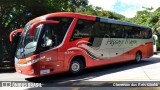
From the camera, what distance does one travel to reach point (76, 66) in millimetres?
13617

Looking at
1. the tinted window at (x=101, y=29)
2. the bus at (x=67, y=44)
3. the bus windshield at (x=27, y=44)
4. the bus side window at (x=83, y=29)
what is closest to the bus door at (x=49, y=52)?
the bus at (x=67, y=44)

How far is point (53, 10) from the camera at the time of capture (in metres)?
22.3

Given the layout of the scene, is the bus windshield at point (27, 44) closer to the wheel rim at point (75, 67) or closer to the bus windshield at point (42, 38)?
the bus windshield at point (42, 38)

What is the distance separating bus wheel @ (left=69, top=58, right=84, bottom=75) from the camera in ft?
44.0

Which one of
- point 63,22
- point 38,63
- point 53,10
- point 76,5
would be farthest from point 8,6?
point 38,63

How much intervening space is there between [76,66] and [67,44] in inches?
53.1

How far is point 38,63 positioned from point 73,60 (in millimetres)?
2404

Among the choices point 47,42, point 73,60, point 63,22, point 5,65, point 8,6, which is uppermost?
point 8,6

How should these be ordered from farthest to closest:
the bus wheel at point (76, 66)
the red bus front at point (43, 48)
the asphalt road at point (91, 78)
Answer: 1. the bus wheel at point (76, 66)
2. the red bus front at point (43, 48)
3. the asphalt road at point (91, 78)

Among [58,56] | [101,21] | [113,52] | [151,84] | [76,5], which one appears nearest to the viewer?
[151,84]

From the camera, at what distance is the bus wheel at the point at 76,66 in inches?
528

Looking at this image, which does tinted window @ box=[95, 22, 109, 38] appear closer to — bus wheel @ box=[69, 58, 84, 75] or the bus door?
bus wheel @ box=[69, 58, 84, 75]

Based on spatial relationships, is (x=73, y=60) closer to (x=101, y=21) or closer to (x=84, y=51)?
(x=84, y=51)

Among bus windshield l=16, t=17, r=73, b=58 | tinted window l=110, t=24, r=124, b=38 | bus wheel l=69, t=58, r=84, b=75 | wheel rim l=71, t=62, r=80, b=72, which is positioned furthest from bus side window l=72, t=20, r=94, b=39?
tinted window l=110, t=24, r=124, b=38
